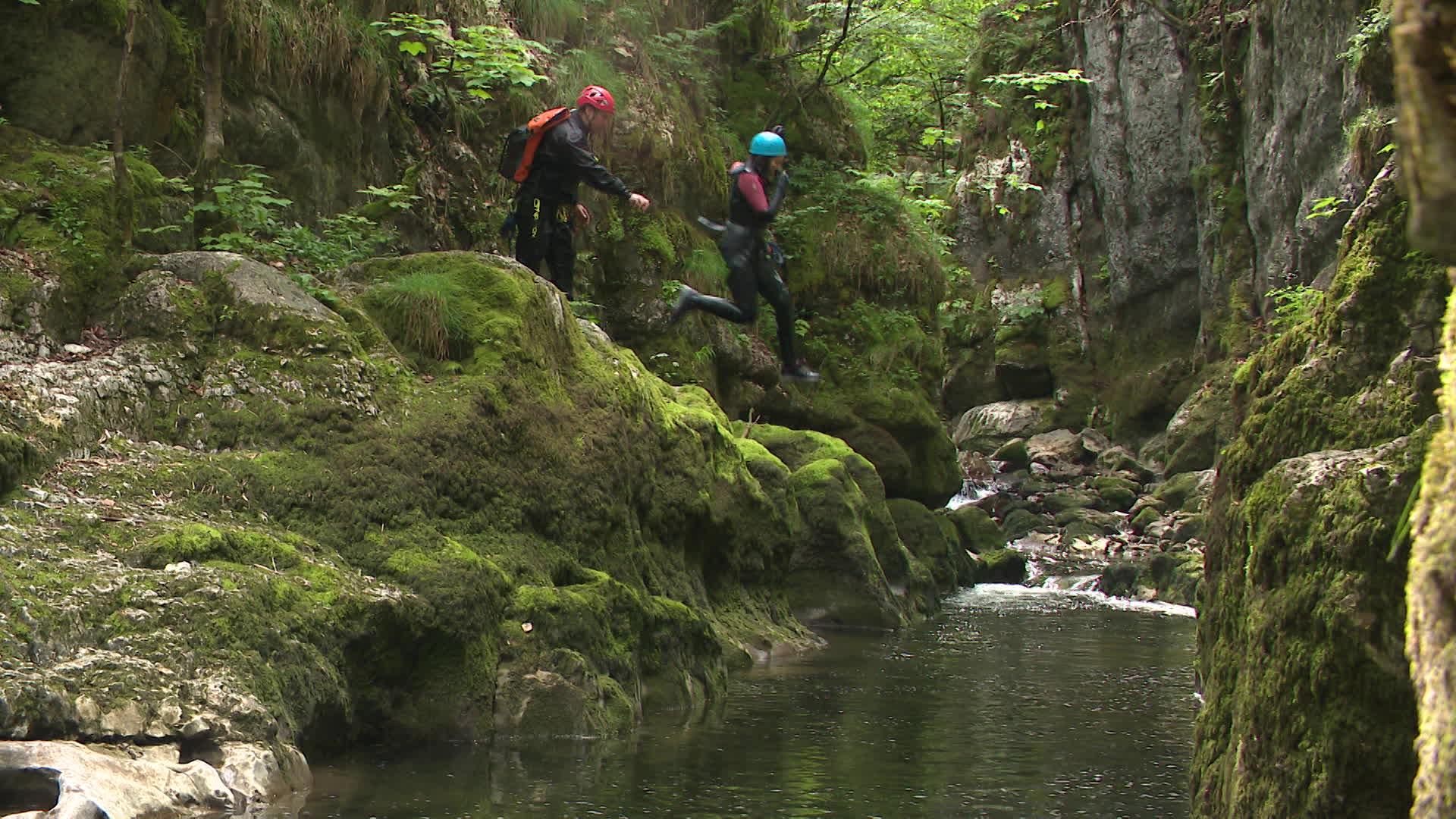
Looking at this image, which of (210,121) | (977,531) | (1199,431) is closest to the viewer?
(210,121)

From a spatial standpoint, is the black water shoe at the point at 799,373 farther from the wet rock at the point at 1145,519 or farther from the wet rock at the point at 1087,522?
the wet rock at the point at 1145,519

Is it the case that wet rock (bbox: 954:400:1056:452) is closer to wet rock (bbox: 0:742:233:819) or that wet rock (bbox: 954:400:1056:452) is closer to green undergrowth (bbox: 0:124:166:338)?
green undergrowth (bbox: 0:124:166:338)

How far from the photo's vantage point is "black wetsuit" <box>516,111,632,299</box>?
11.8 meters

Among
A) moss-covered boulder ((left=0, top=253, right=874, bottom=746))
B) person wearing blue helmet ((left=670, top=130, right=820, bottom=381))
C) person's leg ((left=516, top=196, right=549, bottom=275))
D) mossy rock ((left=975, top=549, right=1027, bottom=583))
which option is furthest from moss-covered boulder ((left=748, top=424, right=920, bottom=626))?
person wearing blue helmet ((left=670, top=130, right=820, bottom=381))

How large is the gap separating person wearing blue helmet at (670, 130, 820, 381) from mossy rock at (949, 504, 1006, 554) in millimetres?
14515

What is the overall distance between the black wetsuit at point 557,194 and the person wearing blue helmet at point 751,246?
117 cm

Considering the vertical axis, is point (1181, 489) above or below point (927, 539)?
above

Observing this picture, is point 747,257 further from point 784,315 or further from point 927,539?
point 927,539

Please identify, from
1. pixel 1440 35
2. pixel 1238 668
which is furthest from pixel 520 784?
pixel 1440 35

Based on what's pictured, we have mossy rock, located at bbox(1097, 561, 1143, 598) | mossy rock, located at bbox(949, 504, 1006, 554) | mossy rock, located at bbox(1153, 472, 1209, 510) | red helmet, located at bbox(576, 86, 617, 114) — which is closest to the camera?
red helmet, located at bbox(576, 86, 617, 114)

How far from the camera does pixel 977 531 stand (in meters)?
24.9

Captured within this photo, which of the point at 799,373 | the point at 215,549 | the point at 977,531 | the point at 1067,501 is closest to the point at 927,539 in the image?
the point at 977,531

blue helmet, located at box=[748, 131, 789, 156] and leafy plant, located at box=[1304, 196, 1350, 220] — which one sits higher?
leafy plant, located at box=[1304, 196, 1350, 220]

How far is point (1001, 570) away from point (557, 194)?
13.0 metres
